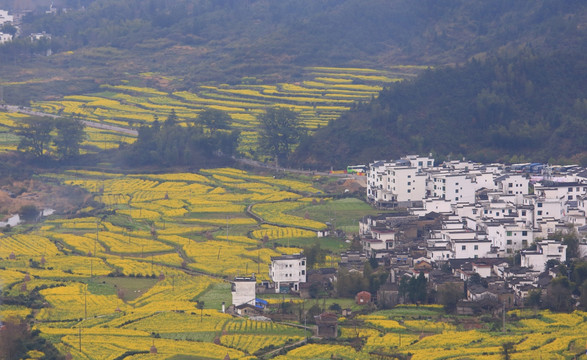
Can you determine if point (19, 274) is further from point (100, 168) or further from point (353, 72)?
point (353, 72)

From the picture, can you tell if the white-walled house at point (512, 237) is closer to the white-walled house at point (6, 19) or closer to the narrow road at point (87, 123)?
the narrow road at point (87, 123)

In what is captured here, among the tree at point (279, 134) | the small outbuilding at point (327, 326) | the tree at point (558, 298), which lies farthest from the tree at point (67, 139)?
the tree at point (558, 298)

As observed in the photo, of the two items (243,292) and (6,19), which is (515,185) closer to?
(243,292)

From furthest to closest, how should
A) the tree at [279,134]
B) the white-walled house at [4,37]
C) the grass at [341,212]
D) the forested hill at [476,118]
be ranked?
the white-walled house at [4,37] → the tree at [279,134] → the forested hill at [476,118] → the grass at [341,212]

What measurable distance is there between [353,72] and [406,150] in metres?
20.5

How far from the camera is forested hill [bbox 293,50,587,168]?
194 feet

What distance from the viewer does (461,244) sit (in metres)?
39.6

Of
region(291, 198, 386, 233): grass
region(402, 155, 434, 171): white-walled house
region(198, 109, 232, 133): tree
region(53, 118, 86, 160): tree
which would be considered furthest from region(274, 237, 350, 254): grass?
region(198, 109, 232, 133): tree

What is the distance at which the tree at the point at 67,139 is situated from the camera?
6241 centimetres

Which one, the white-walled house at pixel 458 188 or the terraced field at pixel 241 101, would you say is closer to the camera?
the white-walled house at pixel 458 188

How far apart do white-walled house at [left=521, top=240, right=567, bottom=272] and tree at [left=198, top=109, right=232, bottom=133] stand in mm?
30759

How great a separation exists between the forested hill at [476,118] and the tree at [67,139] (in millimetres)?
11600

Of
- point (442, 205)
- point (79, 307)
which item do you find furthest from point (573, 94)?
point (79, 307)

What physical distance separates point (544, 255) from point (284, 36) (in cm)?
5075
